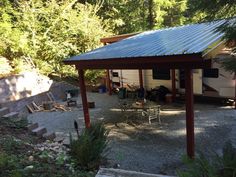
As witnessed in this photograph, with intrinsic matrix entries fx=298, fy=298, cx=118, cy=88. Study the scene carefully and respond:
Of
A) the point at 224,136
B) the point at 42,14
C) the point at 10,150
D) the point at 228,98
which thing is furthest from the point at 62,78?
the point at 10,150

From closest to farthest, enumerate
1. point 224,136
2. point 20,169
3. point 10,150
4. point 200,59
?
point 20,169 → point 10,150 → point 200,59 → point 224,136

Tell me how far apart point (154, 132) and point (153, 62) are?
3.30 meters

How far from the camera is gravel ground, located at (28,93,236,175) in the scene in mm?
6926

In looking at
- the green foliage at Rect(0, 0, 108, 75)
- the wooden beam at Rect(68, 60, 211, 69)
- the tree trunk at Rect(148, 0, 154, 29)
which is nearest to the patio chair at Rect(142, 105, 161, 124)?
the wooden beam at Rect(68, 60, 211, 69)

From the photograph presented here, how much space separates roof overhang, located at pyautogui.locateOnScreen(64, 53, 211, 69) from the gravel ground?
214cm

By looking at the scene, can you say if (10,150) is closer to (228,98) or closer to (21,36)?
(228,98)

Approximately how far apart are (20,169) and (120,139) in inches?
182

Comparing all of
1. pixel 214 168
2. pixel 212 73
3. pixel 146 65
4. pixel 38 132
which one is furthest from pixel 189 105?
pixel 212 73

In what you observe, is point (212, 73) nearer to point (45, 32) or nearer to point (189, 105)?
point (189, 105)

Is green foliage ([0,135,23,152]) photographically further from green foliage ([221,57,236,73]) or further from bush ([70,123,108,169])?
green foliage ([221,57,236,73])

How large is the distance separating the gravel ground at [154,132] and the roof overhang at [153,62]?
214 cm

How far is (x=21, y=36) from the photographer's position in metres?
14.4

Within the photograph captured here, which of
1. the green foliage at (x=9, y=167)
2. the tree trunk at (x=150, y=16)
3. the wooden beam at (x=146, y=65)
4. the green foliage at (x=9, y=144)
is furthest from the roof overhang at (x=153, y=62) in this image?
the tree trunk at (x=150, y=16)

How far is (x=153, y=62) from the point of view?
6.59 m
